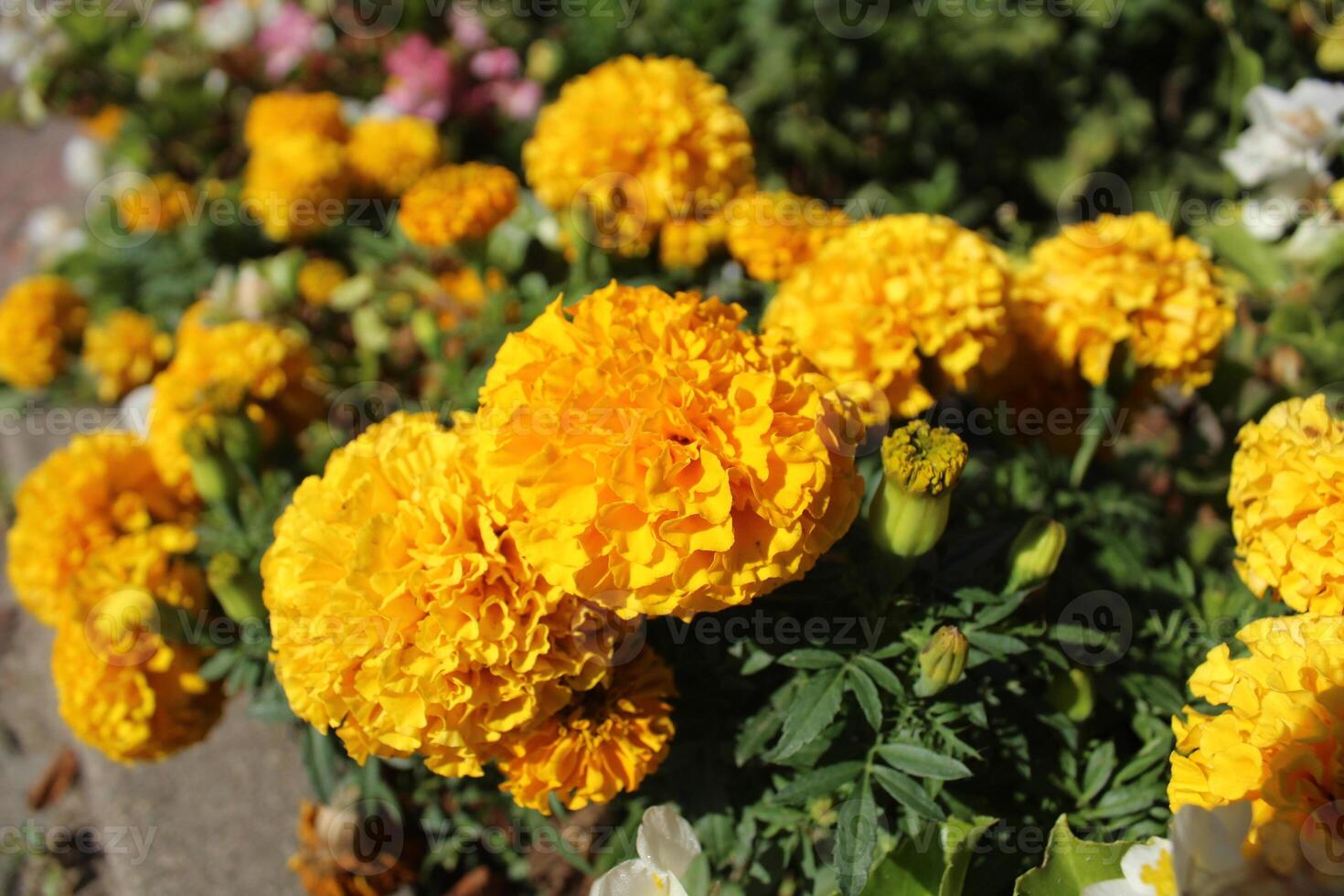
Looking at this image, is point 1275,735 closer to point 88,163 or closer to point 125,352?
point 125,352

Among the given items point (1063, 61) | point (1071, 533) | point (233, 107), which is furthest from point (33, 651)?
point (1063, 61)

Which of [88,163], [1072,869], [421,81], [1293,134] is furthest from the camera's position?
[88,163]

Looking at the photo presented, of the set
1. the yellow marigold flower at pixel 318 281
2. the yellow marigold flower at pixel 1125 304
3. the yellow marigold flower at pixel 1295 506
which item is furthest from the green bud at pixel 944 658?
the yellow marigold flower at pixel 318 281

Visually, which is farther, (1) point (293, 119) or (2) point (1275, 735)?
(1) point (293, 119)

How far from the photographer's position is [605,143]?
1.97 meters

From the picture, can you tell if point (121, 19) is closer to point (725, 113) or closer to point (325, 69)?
point (325, 69)

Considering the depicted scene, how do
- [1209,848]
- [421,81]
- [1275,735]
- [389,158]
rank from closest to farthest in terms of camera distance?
[1209,848]
[1275,735]
[389,158]
[421,81]

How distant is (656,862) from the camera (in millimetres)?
1219

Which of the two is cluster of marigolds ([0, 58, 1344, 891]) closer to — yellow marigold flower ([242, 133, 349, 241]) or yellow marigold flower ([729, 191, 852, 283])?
yellow marigold flower ([729, 191, 852, 283])

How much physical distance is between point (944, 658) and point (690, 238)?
113 cm

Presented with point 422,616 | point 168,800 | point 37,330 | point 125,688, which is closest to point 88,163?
point 37,330

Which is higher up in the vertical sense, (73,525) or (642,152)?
(642,152)

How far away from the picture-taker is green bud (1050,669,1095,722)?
1437mm

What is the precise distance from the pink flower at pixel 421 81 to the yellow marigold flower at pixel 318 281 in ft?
2.83
